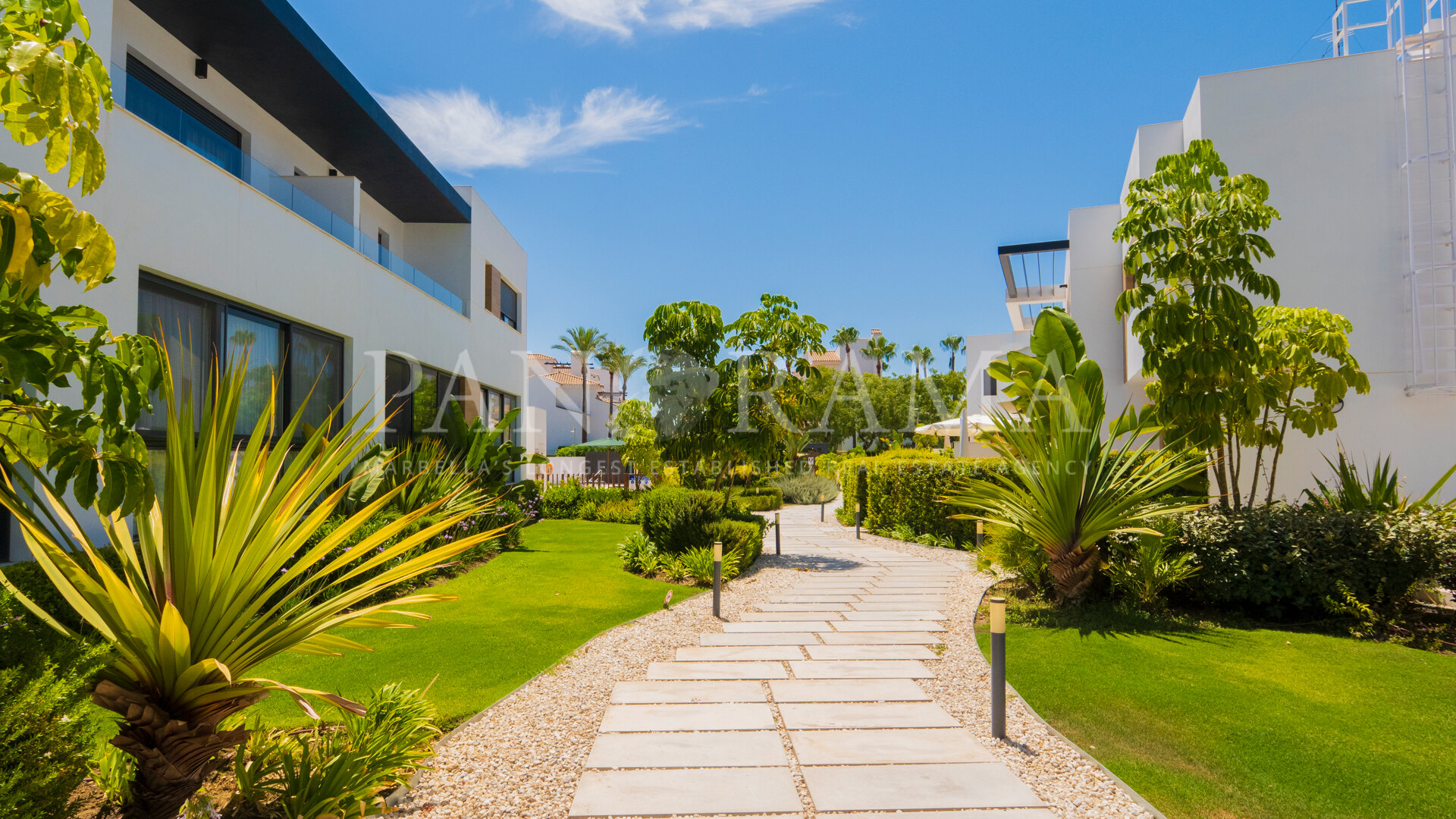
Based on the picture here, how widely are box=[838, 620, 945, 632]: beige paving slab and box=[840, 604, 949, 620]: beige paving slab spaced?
0.50 ft

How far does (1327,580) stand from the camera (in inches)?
304

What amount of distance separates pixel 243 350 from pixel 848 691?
594 centimetres

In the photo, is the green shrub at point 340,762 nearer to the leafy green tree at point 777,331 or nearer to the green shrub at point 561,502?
the leafy green tree at point 777,331

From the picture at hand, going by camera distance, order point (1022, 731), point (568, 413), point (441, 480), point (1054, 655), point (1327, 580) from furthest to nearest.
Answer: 1. point (568, 413)
2. point (441, 480)
3. point (1327, 580)
4. point (1054, 655)
5. point (1022, 731)

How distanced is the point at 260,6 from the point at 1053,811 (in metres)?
12.2

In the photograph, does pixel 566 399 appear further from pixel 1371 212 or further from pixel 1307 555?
pixel 1307 555

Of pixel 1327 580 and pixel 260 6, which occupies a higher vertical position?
pixel 260 6

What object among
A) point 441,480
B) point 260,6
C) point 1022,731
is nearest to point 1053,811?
point 1022,731

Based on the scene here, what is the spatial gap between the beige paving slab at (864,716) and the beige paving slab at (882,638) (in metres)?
1.95

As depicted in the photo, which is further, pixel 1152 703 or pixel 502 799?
pixel 1152 703

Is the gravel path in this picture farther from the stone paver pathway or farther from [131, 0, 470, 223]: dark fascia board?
[131, 0, 470, 223]: dark fascia board

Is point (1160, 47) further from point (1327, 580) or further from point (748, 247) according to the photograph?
point (748, 247)

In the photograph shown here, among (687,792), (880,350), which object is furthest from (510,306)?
(880,350)

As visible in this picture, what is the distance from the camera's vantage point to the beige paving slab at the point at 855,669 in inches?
253
